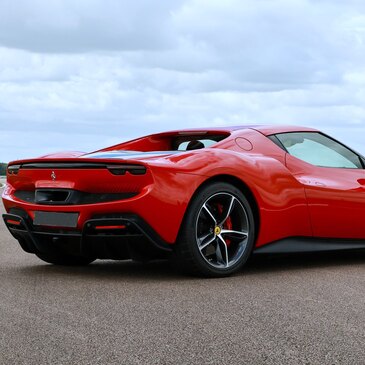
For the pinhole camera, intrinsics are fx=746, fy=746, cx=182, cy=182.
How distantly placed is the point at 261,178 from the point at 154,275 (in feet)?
3.92

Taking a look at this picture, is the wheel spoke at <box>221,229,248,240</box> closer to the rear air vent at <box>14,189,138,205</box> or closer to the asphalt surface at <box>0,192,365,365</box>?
the asphalt surface at <box>0,192,365,365</box>

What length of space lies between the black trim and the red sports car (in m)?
0.01

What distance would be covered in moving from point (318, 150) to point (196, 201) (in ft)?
5.76

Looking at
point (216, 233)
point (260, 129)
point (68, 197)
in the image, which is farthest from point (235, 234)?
point (68, 197)

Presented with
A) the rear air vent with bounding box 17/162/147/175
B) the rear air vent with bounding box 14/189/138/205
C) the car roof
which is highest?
the car roof

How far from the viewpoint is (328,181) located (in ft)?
21.9

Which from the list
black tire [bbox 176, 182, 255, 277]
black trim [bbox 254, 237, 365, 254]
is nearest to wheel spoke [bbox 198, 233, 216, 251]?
black tire [bbox 176, 182, 255, 277]

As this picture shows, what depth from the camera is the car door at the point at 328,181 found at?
6.54 meters

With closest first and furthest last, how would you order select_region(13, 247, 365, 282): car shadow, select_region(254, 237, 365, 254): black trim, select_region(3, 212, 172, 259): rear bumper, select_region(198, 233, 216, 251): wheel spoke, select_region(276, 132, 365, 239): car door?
select_region(3, 212, 172, 259): rear bumper < select_region(198, 233, 216, 251): wheel spoke < select_region(13, 247, 365, 282): car shadow < select_region(254, 237, 365, 254): black trim < select_region(276, 132, 365, 239): car door

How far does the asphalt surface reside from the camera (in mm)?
3578

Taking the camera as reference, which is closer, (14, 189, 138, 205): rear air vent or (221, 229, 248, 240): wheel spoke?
(14, 189, 138, 205): rear air vent

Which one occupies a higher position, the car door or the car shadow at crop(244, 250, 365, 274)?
the car door

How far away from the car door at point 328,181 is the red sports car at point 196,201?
1cm

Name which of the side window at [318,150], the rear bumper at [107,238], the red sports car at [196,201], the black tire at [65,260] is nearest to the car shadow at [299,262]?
the red sports car at [196,201]
